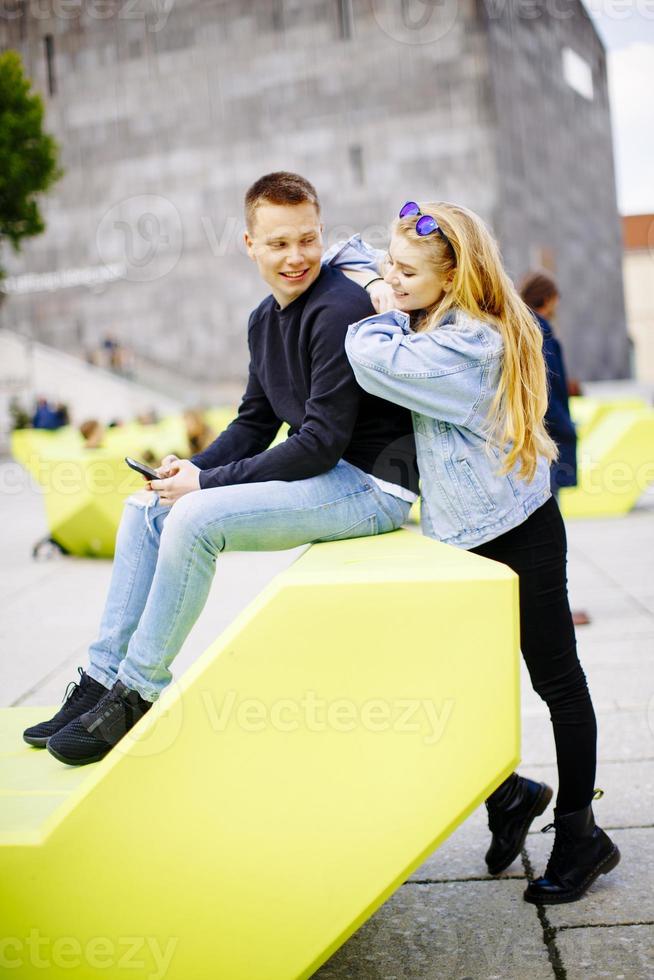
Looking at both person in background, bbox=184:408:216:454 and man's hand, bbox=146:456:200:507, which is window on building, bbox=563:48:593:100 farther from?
man's hand, bbox=146:456:200:507

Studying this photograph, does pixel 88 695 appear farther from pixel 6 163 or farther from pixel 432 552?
pixel 6 163

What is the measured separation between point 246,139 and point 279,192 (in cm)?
3470

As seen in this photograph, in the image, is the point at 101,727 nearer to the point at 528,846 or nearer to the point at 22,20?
the point at 528,846

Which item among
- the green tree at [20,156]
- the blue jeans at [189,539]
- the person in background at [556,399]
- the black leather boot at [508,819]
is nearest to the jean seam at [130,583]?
the blue jeans at [189,539]

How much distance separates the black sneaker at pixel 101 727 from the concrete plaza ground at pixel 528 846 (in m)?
0.79

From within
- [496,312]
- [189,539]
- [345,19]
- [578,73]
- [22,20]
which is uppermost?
[22,20]

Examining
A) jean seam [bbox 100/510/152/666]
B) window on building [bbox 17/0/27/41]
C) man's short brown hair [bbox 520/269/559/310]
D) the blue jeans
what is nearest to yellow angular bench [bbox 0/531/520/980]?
the blue jeans

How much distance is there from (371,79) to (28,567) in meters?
28.8

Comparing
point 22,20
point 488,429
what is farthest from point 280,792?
point 22,20

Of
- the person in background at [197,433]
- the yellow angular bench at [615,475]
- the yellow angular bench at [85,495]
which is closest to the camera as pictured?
the yellow angular bench at [85,495]

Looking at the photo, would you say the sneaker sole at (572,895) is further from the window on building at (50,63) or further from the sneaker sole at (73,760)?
the window on building at (50,63)

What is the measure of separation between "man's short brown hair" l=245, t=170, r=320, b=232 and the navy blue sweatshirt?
0.74ft

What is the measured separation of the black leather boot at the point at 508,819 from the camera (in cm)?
302

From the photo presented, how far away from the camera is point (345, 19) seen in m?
33.9
